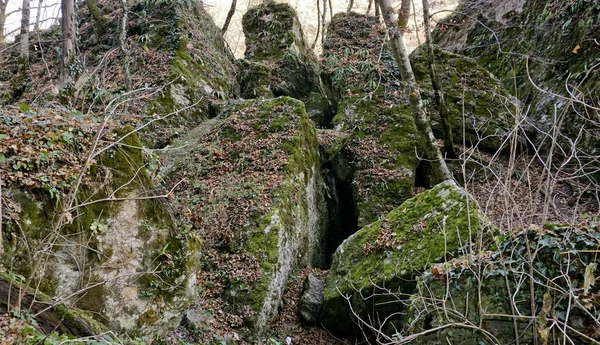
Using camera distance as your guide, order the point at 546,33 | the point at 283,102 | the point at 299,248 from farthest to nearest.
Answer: the point at 546,33 → the point at 283,102 → the point at 299,248

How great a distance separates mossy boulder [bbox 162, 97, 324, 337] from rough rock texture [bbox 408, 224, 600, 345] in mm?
2577

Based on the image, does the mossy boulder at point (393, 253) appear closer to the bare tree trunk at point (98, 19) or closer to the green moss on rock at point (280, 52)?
the green moss on rock at point (280, 52)

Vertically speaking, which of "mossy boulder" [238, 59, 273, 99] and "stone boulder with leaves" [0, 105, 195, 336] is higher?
"mossy boulder" [238, 59, 273, 99]

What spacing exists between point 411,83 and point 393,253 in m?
3.60

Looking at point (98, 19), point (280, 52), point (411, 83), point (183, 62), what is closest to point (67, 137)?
point (411, 83)

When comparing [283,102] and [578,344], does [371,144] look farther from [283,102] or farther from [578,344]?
[578,344]

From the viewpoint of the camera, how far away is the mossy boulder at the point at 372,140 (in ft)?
27.2

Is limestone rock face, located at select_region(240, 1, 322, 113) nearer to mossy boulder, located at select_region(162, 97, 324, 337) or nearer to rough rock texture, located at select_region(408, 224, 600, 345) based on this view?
mossy boulder, located at select_region(162, 97, 324, 337)

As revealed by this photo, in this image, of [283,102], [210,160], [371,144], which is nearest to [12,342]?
[210,160]

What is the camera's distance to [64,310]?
3111mm

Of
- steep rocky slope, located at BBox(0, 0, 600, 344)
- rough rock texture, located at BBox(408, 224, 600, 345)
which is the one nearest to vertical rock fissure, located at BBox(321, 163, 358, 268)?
steep rocky slope, located at BBox(0, 0, 600, 344)

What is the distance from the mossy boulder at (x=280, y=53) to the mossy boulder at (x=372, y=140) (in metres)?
1.19

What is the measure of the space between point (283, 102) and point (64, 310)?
6.23m

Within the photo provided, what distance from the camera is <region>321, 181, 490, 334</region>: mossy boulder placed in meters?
4.75
